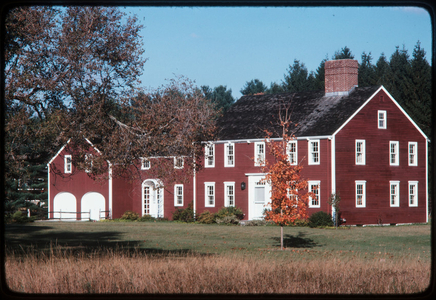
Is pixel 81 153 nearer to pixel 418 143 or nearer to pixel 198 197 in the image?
pixel 198 197

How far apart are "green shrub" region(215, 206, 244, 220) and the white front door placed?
0.69 metres

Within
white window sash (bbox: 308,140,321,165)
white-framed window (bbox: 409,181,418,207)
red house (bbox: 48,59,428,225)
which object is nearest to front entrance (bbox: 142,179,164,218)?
red house (bbox: 48,59,428,225)

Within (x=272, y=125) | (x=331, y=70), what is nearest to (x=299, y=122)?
(x=272, y=125)

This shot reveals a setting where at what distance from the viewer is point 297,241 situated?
84.5 ft

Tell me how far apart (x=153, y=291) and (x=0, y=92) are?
432 centimetres

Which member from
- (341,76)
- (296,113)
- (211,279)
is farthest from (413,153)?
(211,279)

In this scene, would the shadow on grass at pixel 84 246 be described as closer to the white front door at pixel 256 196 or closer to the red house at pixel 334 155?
the red house at pixel 334 155

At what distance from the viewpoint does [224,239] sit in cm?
2581

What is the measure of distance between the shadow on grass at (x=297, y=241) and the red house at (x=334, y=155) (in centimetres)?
680

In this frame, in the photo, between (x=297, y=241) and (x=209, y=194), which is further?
(x=209, y=194)

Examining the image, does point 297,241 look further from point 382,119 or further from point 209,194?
point 209,194

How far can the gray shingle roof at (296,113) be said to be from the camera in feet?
121

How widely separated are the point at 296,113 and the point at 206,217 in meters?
9.57

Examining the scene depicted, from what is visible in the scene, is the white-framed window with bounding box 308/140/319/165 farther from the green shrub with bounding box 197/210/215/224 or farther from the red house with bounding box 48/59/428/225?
the green shrub with bounding box 197/210/215/224
